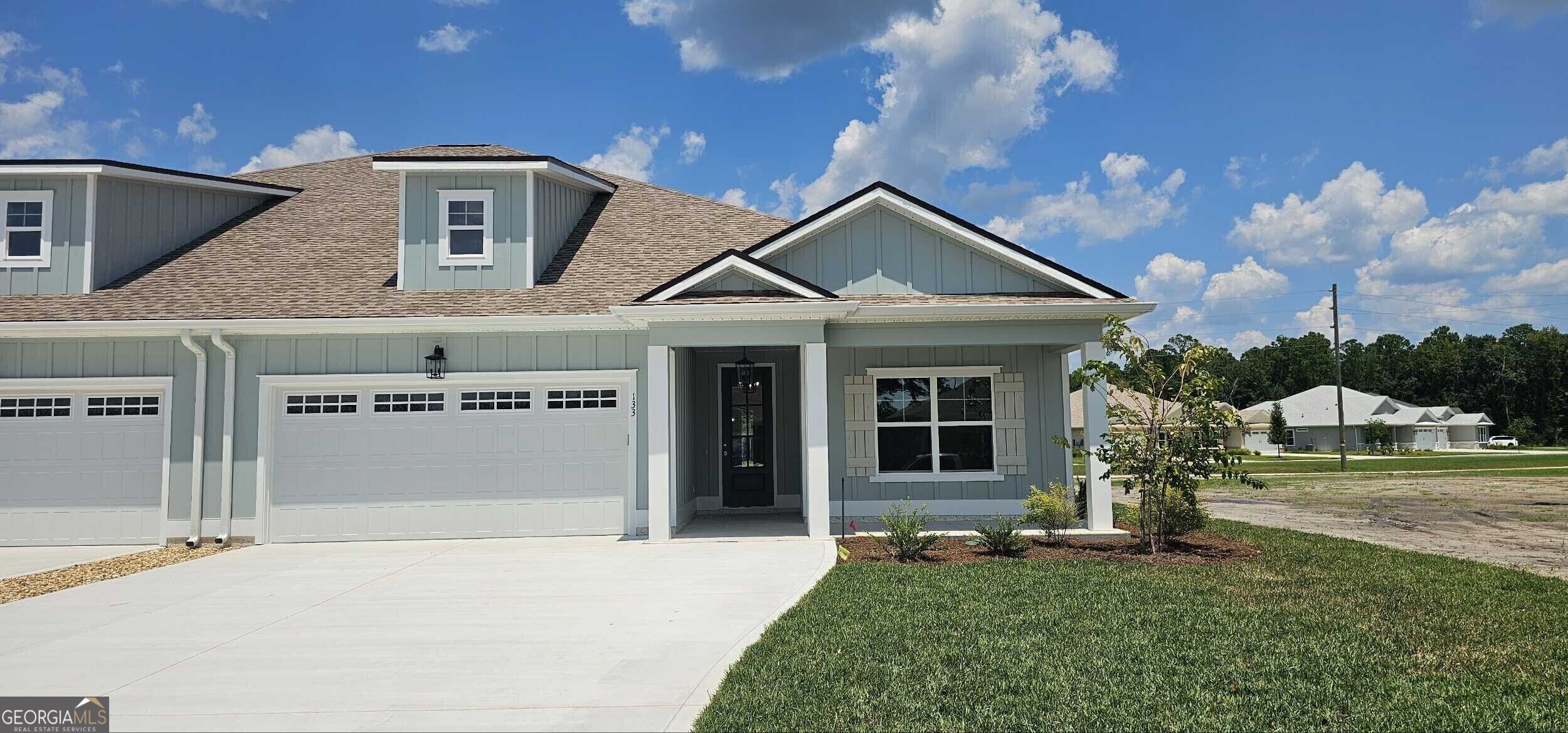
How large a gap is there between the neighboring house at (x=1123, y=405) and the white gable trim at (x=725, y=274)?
156 inches

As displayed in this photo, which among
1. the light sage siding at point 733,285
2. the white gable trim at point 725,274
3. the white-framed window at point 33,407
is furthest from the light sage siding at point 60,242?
the light sage siding at point 733,285

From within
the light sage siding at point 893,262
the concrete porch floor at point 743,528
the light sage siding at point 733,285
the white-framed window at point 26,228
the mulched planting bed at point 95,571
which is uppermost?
the white-framed window at point 26,228

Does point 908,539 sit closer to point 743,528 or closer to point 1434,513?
point 743,528

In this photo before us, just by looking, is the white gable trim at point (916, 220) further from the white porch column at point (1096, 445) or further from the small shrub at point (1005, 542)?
the small shrub at point (1005, 542)

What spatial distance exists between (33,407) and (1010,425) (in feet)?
45.1

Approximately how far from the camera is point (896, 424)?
12492 mm

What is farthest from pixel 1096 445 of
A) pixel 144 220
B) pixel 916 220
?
pixel 144 220

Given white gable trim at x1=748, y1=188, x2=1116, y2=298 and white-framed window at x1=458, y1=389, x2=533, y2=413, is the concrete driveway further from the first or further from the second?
white gable trim at x1=748, y1=188, x2=1116, y2=298

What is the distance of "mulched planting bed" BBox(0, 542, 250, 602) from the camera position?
28.1 ft

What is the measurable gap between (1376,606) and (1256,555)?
2699 millimetres

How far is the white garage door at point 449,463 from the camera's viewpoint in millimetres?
11547

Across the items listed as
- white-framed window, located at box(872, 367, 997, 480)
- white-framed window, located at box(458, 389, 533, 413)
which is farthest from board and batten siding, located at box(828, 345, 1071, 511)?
white-framed window, located at box(458, 389, 533, 413)

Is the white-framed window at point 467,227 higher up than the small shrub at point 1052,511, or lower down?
higher up

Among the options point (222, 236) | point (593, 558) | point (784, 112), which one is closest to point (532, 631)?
point (593, 558)
